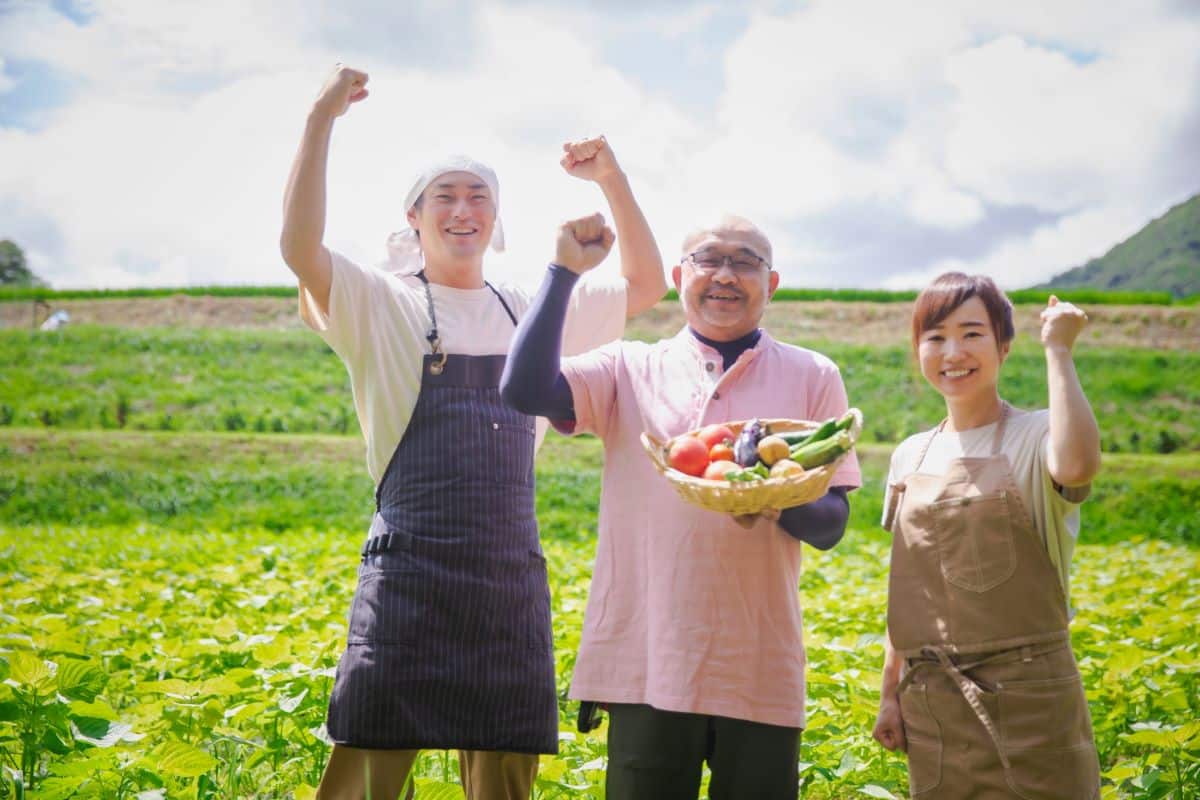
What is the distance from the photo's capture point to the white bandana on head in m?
2.46

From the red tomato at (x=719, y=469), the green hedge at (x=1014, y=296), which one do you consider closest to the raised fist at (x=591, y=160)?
the red tomato at (x=719, y=469)

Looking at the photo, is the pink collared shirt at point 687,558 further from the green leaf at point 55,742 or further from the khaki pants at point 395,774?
the green leaf at point 55,742

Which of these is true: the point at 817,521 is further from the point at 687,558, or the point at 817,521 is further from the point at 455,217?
the point at 455,217

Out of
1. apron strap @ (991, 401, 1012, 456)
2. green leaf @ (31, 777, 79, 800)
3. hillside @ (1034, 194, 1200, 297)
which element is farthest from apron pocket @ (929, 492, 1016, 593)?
hillside @ (1034, 194, 1200, 297)

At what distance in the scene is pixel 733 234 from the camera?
2098 mm

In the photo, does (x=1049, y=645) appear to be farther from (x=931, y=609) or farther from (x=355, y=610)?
(x=355, y=610)

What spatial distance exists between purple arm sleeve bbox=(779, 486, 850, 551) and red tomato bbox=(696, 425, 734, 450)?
0.18 m

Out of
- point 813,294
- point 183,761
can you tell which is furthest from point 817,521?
point 813,294

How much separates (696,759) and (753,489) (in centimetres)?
61

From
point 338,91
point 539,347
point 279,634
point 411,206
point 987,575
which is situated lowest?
point 279,634

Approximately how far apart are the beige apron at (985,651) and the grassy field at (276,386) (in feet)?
45.7

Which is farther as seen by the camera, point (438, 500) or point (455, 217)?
point (455, 217)

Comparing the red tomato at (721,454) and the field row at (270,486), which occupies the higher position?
the red tomato at (721,454)

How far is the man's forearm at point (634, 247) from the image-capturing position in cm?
247
